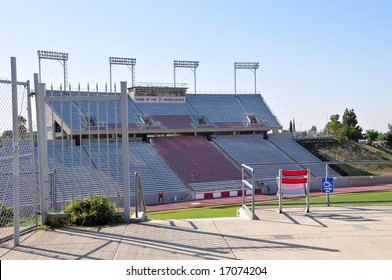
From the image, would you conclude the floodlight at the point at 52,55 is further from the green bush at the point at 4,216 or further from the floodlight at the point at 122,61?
the green bush at the point at 4,216

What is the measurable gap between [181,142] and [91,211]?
3659 cm

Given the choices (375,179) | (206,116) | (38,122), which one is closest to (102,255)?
(38,122)

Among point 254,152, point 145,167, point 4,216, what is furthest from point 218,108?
point 4,216

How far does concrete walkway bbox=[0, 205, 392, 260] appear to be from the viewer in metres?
A: 5.64

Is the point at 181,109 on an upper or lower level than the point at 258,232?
upper

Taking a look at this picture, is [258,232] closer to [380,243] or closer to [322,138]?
[380,243]

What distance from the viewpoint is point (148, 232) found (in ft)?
23.0

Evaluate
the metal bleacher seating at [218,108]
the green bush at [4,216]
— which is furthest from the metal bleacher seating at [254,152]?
the green bush at [4,216]

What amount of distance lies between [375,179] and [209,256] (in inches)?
1479

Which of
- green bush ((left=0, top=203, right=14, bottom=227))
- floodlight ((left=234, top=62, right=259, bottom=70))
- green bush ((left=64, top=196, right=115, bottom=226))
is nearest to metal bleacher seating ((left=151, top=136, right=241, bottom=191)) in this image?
floodlight ((left=234, top=62, right=259, bottom=70))

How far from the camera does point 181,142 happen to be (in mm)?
44281

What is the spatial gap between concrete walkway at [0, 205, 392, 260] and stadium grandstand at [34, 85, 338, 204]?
22.8m

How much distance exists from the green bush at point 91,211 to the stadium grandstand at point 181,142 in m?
22.0

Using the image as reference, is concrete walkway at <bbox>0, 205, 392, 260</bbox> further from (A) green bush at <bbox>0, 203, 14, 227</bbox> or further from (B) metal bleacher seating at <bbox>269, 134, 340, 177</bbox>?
(B) metal bleacher seating at <bbox>269, 134, 340, 177</bbox>
